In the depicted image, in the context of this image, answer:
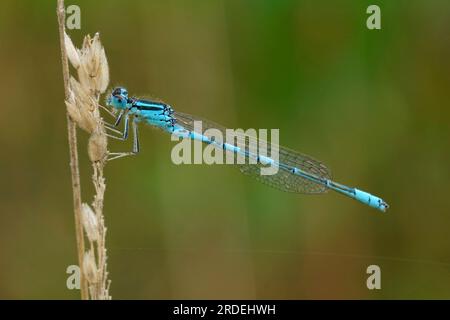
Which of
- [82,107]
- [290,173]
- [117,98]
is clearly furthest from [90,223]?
[290,173]

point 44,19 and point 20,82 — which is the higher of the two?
point 44,19

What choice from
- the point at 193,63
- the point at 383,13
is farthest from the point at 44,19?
the point at 383,13

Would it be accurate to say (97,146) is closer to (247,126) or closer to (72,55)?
(72,55)

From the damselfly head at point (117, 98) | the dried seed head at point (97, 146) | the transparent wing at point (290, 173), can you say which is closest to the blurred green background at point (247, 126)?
the transparent wing at point (290, 173)

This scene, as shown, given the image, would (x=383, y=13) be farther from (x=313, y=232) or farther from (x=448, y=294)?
(x=448, y=294)

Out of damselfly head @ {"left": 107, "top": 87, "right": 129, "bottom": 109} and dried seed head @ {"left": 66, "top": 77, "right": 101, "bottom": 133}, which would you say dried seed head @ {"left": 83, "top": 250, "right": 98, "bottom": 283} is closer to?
dried seed head @ {"left": 66, "top": 77, "right": 101, "bottom": 133}
